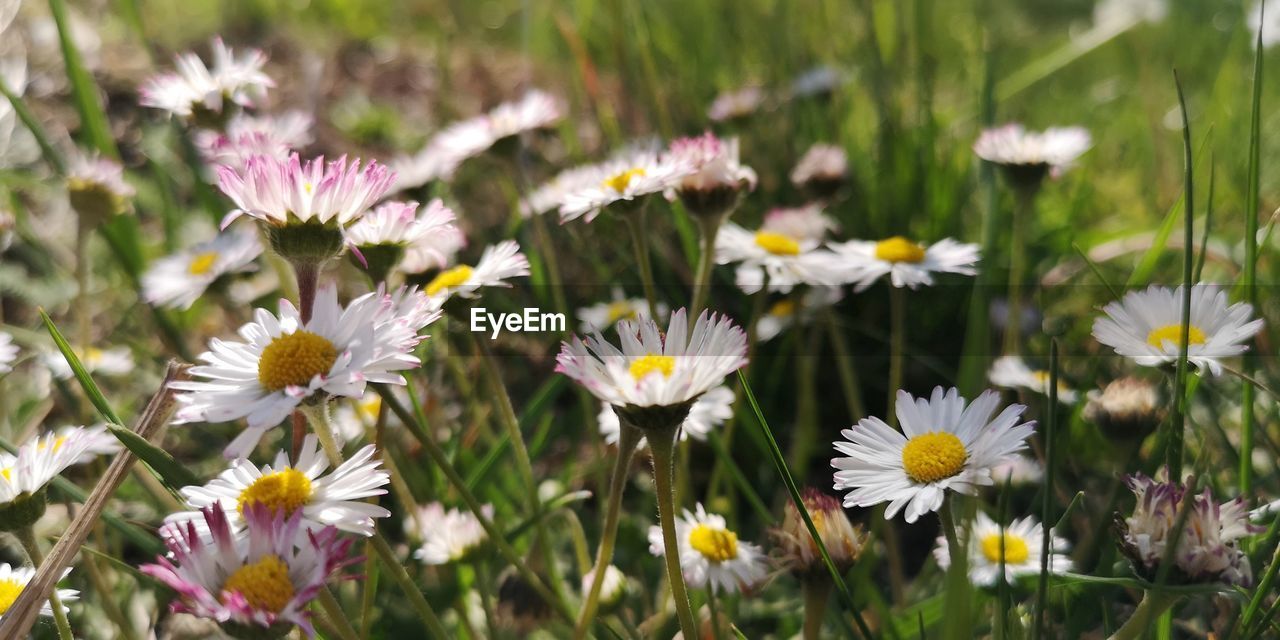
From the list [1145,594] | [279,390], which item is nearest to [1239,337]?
[1145,594]

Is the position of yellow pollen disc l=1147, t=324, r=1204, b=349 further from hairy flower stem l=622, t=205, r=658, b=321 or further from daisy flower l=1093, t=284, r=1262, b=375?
hairy flower stem l=622, t=205, r=658, b=321

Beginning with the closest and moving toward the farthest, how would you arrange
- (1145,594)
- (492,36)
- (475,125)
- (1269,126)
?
(1145,594), (475,125), (1269,126), (492,36)

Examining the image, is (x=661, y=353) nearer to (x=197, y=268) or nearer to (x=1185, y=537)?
(x=1185, y=537)

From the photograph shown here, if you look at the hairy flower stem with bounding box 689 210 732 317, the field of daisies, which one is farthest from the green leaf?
the hairy flower stem with bounding box 689 210 732 317

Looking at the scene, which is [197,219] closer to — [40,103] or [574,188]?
[40,103]

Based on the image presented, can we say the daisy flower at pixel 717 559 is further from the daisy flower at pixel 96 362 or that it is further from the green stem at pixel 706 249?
the daisy flower at pixel 96 362

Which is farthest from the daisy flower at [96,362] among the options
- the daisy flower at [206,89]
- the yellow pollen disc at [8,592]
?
the yellow pollen disc at [8,592]
